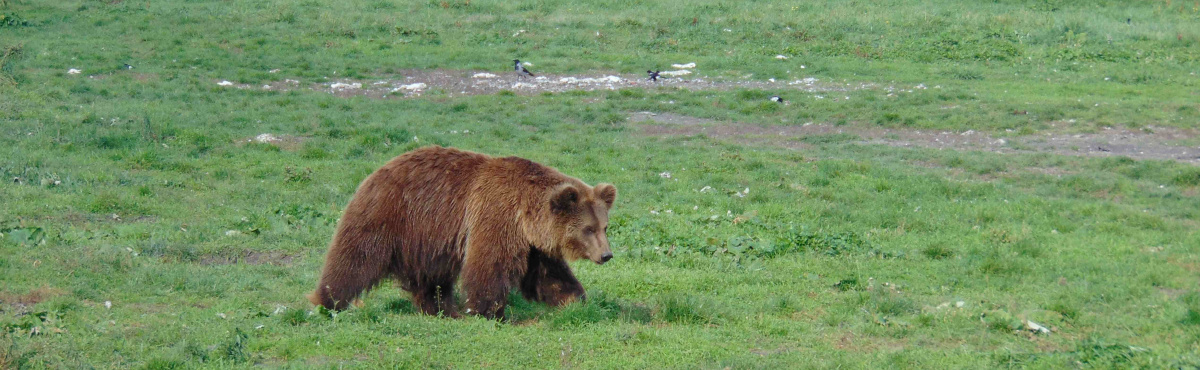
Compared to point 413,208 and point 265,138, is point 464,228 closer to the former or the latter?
point 413,208

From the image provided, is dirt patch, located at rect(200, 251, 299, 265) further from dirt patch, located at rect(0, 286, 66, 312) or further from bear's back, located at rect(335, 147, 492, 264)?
bear's back, located at rect(335, 147, 492, 264)

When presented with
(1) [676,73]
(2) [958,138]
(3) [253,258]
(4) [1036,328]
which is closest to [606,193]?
(4) [1036,328]

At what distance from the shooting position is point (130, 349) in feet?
21.2

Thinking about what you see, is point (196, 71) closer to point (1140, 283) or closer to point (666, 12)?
point (666, 12)

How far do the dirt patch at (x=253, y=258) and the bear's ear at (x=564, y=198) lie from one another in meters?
3.86

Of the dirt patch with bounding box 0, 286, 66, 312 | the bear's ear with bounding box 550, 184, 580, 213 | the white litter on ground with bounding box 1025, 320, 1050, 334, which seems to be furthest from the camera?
the white litter on ground with bounding box 1025, 320, 1050, 334

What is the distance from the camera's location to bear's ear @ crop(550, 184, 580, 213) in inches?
310

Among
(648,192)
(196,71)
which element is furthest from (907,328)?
(196,71)

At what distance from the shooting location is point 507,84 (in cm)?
2508

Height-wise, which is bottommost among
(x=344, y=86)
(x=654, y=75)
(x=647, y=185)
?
(x=654, y=75)

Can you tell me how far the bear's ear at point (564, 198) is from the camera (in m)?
7.88

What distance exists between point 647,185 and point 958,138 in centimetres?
744

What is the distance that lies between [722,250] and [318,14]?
976 inches

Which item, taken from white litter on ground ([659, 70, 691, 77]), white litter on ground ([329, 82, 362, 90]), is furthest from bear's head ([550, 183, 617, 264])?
white litter on ground ([659, 70, 691, 77])
